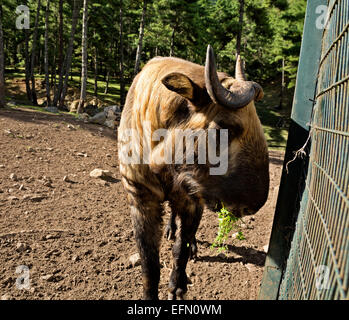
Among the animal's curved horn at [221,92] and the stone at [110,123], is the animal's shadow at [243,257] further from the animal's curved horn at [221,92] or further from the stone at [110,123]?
the stone at [110,123]

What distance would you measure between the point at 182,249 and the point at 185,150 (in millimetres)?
1515

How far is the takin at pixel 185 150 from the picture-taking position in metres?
2.12

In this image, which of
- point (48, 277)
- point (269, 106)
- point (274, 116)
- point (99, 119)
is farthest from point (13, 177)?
point (269, 106)

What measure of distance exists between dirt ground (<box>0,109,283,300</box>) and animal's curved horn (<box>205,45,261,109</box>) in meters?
2.38

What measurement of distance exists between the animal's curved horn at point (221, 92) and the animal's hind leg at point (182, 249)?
1526 mm

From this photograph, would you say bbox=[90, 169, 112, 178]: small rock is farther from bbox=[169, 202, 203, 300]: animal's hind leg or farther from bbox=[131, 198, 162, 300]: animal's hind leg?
bbox=[131, 198, 162, 300]: animal's hind leg

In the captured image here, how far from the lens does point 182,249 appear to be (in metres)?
3.34

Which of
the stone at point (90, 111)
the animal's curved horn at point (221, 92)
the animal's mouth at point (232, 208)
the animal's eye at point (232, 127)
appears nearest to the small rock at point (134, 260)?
the animal's mouth at point (232, 208)

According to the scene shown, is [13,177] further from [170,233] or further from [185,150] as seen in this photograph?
[185,150]

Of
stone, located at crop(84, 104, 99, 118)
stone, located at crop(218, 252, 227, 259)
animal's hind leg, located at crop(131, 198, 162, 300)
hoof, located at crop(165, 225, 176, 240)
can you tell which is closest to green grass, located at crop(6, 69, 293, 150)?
stone, located at crop(84, 104, 99, 118)

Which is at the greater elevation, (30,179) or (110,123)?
(110,123)

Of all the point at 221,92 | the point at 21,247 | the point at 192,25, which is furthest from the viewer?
the point at 192,25

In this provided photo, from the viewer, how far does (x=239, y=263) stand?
13.0 feet
